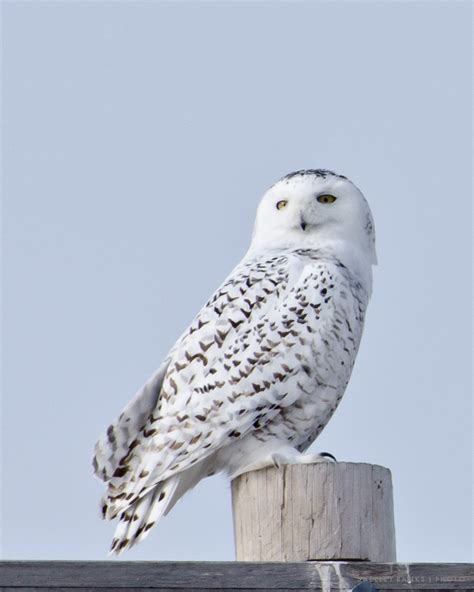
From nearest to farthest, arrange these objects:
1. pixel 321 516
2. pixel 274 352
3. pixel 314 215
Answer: pixel 321 516
pixel 274 352
pixel 314 215

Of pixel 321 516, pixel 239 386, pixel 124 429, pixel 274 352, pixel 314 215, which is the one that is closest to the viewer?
pixel 321 516

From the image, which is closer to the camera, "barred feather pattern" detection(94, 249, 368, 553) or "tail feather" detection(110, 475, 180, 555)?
"tail feather" detection(110, 475, 180, 555)

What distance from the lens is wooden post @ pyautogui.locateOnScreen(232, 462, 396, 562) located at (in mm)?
3324

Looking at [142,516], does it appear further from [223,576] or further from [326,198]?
[326,198]

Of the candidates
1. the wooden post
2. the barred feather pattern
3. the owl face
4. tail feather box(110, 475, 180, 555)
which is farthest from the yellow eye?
the wooden post

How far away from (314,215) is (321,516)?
93.4 inches

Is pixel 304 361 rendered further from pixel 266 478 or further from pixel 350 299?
pixel 266 478

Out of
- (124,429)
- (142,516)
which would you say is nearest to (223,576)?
(142,516)

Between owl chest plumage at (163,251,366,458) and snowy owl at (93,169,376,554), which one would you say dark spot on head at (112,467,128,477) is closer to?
snowy owl at (93,169,376,554)

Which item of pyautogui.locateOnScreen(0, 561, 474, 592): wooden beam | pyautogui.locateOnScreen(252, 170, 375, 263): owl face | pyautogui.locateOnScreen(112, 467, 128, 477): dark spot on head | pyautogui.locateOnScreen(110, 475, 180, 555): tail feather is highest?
pyautogui.locateOnScreen(252, 170, 375, 263): owl face

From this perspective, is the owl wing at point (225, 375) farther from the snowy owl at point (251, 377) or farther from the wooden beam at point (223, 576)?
the wooden beam at point (223, 576)

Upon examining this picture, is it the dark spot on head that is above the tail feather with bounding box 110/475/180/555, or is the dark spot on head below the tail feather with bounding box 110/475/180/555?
above

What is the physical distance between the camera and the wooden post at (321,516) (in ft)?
10.9

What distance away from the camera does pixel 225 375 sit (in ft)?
15.6
